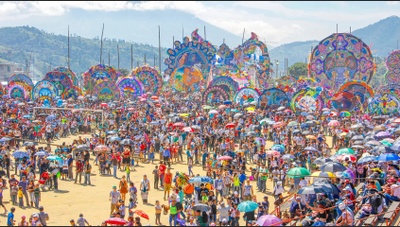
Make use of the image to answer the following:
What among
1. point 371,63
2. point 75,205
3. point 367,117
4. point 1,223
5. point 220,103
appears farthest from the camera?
point 371,63

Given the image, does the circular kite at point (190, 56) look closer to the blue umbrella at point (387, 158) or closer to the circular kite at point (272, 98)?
the circular kite at point (272, 98)

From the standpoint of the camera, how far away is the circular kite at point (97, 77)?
5440cm

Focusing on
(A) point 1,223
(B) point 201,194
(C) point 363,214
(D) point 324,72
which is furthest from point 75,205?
(D) point 324,72

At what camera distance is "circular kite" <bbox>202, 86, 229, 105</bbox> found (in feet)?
161

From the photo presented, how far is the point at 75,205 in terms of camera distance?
20.3 meters

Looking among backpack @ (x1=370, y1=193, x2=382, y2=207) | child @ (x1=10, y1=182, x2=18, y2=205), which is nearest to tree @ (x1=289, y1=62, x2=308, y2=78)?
child @ (x1=10, y1=182, x2=18, y2=205)

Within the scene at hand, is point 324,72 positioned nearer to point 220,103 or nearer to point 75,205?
point 220,103

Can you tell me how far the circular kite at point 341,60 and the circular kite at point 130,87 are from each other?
1548 centimetres

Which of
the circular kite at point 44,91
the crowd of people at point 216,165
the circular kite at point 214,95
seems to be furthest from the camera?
the circular kite at point 44,91

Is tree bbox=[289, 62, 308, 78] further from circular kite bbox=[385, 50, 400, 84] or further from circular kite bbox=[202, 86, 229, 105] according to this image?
circular kite bbox=[202, 86, 229, 105]

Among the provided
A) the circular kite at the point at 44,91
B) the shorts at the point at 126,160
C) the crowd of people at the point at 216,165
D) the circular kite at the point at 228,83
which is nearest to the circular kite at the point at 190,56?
the circular kite at the point at 228,83

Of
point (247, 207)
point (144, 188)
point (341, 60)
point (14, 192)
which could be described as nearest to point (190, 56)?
point (341, 60)

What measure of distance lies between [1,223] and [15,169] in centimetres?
713

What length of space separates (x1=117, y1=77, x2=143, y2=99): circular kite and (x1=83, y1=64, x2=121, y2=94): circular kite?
763mm
